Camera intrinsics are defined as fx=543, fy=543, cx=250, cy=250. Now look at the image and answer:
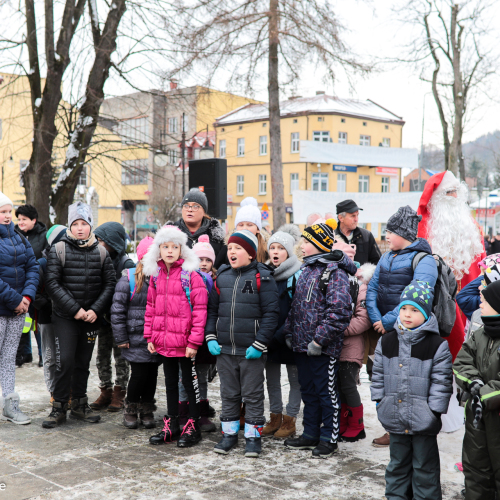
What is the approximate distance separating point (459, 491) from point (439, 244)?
1.96 meters

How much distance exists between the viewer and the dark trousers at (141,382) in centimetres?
500

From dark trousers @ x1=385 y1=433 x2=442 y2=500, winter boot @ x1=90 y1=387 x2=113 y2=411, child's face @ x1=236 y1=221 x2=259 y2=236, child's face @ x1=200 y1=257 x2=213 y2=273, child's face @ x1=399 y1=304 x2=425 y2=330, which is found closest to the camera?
dark trousers @ x1=385 y1=433 x2=442 y2=500

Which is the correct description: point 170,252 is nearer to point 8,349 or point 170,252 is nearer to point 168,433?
point 168,433

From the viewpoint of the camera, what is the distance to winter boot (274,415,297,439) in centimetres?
494

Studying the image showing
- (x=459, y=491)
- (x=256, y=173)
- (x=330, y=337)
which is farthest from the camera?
(x=256, y=173)

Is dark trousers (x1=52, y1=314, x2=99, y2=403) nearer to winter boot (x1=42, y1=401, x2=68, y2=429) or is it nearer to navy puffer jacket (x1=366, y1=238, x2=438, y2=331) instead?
winter boot (x1=42, y1=401, x2=68, y2=429)

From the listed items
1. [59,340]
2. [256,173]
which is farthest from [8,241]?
[256,173]

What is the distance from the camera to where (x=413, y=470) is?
138 inches

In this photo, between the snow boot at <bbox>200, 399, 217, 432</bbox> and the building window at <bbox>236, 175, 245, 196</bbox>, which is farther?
the building window at <bbox>236, 175, 245, 196</bbox>

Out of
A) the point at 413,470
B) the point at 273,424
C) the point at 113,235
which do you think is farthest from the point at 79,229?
the point at 413,470

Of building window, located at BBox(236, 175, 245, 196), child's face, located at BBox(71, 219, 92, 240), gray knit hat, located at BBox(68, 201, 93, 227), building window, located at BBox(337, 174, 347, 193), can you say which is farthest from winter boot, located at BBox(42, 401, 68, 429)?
building window, located at BBox(236, 175, 245, 196)

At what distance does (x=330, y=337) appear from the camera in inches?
171

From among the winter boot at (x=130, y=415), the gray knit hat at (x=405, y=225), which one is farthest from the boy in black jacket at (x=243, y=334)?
the gray knit hat at (x=405, y=225)

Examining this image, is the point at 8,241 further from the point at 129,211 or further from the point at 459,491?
the point at 129,211
